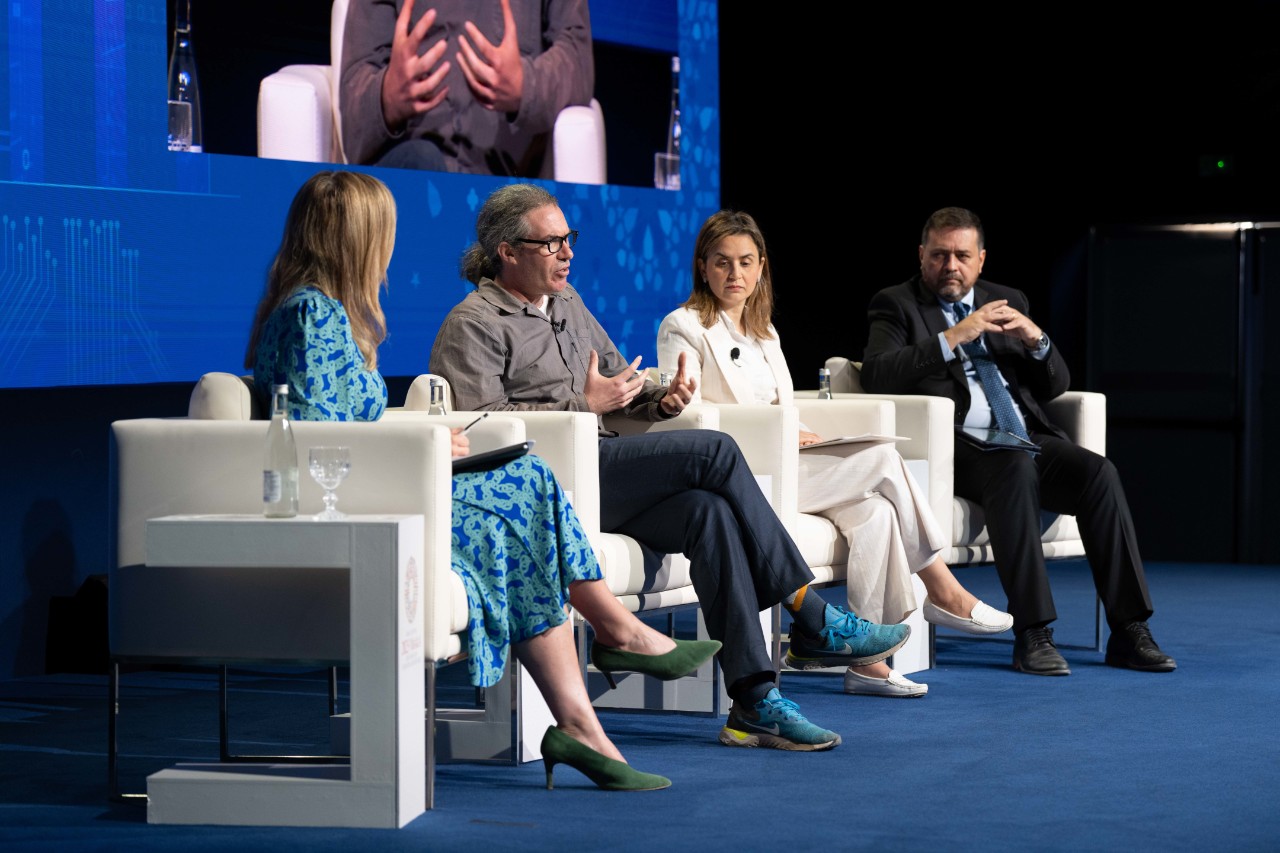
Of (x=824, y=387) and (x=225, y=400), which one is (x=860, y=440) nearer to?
(x=824, y=387)

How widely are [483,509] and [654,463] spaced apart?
0.60 m

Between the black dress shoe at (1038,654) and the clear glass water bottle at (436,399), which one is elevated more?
the clear glass water bottle at (436,399)

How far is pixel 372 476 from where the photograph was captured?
315 cm

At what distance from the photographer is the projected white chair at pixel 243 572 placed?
10.3ft

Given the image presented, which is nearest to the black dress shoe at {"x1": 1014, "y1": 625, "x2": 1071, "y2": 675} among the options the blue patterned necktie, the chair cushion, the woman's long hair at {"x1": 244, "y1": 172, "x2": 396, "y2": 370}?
the blue patterned necktie

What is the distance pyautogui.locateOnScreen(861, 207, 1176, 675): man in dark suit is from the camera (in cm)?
487

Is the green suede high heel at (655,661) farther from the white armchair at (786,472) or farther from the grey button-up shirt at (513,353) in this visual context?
the white armchair at (786,472)

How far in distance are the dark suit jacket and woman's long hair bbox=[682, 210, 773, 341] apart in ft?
Result: 1.50

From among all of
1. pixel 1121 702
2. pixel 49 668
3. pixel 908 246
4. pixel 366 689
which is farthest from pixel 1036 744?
pixel 908 246

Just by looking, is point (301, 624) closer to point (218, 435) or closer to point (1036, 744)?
point (218, 435)

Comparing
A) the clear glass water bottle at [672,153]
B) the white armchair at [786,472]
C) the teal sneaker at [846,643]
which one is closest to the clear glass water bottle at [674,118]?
the clear glass water bottle at [672,153]

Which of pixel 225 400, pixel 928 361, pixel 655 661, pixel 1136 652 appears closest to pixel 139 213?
pixel 225 400

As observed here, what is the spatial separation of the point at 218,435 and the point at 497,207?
1095 millimetres

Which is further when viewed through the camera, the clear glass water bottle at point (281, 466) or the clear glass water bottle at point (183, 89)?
the clear glass water bottle at point (183, 89)
